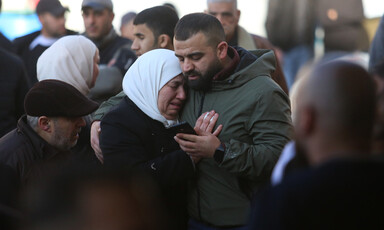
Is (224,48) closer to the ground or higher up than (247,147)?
higher up

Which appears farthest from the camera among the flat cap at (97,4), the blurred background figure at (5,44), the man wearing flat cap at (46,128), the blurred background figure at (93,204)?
the flat cap at (97,4)

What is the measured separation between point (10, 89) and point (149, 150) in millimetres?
2192

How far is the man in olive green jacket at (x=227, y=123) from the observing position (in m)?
3.76

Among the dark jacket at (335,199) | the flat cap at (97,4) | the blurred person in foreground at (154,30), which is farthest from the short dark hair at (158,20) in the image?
the dark jacket at (335,199)

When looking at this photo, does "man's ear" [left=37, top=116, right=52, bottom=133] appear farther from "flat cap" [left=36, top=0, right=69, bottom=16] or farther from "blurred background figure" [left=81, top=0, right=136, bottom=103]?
"flat cap" [left=36, top=0, right=69, bottom=16]

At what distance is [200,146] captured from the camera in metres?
3.75

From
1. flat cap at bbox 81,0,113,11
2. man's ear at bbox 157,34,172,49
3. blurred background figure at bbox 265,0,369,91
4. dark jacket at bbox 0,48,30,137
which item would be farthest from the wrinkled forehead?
blurred background figure at bbox 265,0,369,91

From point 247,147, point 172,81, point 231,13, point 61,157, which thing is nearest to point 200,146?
point 247,147

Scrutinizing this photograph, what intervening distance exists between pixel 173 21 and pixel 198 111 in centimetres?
136

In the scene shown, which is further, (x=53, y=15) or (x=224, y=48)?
(x=53, y=15)

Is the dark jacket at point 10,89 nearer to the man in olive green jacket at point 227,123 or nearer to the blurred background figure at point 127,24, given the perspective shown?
the man in olive green jacket at point 227,123

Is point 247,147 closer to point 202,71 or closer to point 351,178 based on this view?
point 202,71

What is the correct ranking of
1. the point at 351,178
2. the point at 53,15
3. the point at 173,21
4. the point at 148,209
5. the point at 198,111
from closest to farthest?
the point at 148,209 → the point at 351,178 → the point at 198,111 → the point at 173,21 → the point at 53,15

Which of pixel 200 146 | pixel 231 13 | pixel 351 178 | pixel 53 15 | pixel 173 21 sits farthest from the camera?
pixel 53 15
